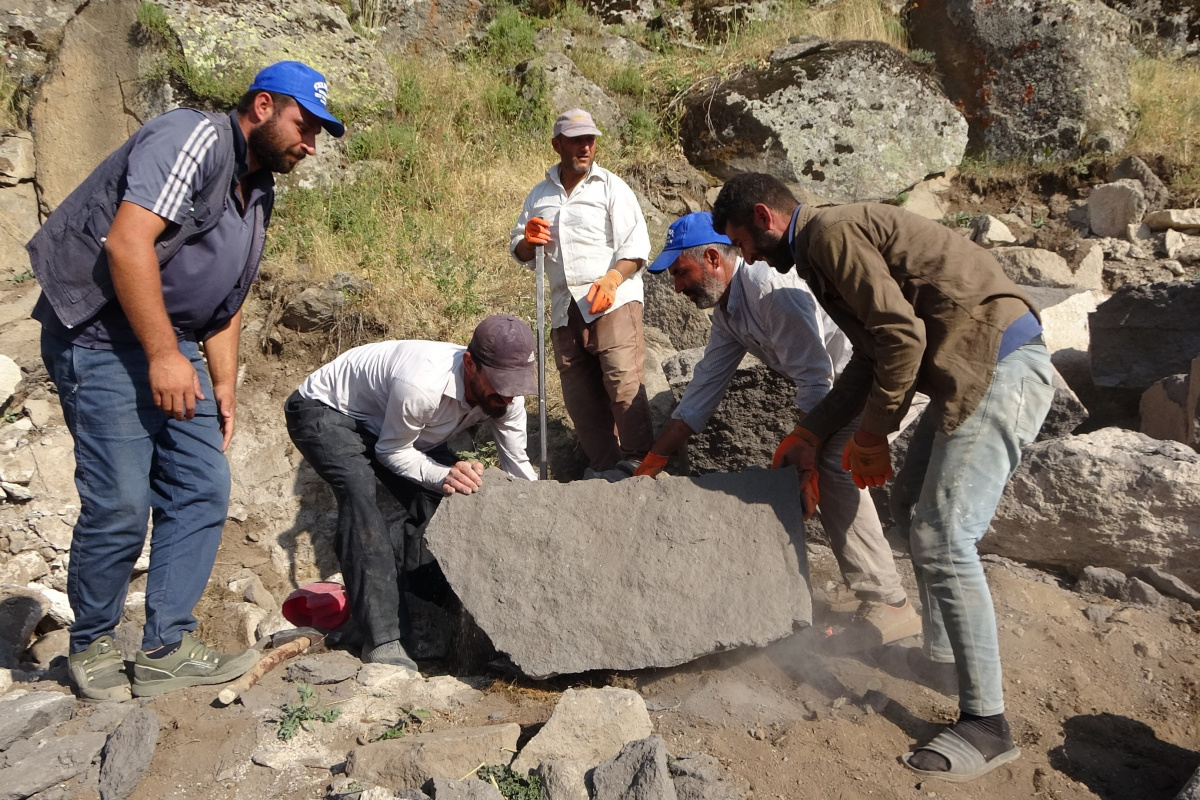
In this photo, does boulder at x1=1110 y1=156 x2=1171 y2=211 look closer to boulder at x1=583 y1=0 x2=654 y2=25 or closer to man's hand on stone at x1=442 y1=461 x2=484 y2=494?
boulder at x1=583 y1=0 x2=654 y2=25

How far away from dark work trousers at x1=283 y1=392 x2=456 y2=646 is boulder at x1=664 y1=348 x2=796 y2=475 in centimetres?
160

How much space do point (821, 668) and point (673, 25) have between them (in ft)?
29.3

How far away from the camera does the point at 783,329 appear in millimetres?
3742

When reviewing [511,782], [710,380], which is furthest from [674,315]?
[511,782]

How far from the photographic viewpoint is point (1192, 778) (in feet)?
7.92

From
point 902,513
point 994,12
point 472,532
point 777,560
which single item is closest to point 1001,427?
point 902,513

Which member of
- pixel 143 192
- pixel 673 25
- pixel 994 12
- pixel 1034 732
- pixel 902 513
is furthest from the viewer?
pixel 673 25

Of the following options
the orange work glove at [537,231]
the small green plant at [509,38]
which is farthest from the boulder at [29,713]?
the small green plant at [509,38]

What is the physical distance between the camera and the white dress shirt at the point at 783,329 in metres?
3.69

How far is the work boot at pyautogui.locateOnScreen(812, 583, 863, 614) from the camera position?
3.91 m

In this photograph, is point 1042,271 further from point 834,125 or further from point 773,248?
point 773,248

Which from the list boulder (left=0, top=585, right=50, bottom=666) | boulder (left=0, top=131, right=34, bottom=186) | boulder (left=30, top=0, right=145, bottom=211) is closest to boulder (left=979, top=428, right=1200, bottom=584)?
boulder (left=0, top=585, right=50, bottom=666)

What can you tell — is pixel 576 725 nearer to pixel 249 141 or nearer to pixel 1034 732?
pixel 1034 732

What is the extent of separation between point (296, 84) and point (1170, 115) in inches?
356
